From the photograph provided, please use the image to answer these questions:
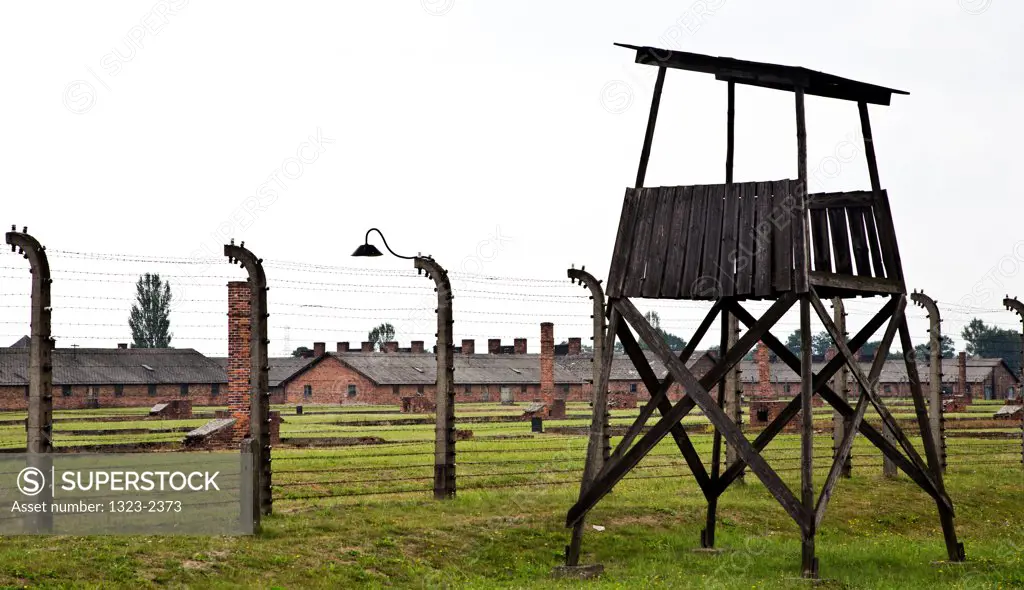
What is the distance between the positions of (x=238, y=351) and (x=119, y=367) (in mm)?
47398

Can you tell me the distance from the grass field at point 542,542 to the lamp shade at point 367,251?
3.01 metres

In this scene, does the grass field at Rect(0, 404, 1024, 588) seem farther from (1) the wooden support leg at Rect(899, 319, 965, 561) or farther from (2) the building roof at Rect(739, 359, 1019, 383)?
(2) the building roof at Rect(739, 359, 1019, 383)

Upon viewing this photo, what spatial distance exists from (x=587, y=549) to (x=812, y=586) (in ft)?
9.52

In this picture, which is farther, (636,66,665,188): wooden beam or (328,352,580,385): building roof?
(328,352,580,385): building roof

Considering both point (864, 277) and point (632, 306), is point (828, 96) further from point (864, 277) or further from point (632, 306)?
point (632, 306)

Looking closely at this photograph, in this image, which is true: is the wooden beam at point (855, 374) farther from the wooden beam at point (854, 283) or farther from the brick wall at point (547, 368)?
the brick wall at point (547, 368)

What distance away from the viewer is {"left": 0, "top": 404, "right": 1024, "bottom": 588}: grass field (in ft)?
33.7

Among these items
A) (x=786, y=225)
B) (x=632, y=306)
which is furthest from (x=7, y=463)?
(x=786, y=225)

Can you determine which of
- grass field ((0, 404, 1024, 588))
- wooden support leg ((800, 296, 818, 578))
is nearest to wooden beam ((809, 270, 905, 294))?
wooden support leg ((800, 296, 818, 578))

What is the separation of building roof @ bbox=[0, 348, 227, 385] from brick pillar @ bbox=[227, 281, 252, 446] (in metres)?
39.5

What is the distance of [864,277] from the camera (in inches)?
497

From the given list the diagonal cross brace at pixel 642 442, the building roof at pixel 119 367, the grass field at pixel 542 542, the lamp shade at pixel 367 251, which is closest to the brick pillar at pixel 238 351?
the grass field at pixel 542 542

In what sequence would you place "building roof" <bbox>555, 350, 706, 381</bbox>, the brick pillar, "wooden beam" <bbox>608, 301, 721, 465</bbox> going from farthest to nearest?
"building roof" <bbox>555, 350, 706, 381</bbox>
the brick pillar
"wooden beam" <bbox>608, 301, 721, 465</bbox>

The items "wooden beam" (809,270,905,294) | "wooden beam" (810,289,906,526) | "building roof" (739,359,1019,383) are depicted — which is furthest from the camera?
"building roof" (739,359,1019,383)
